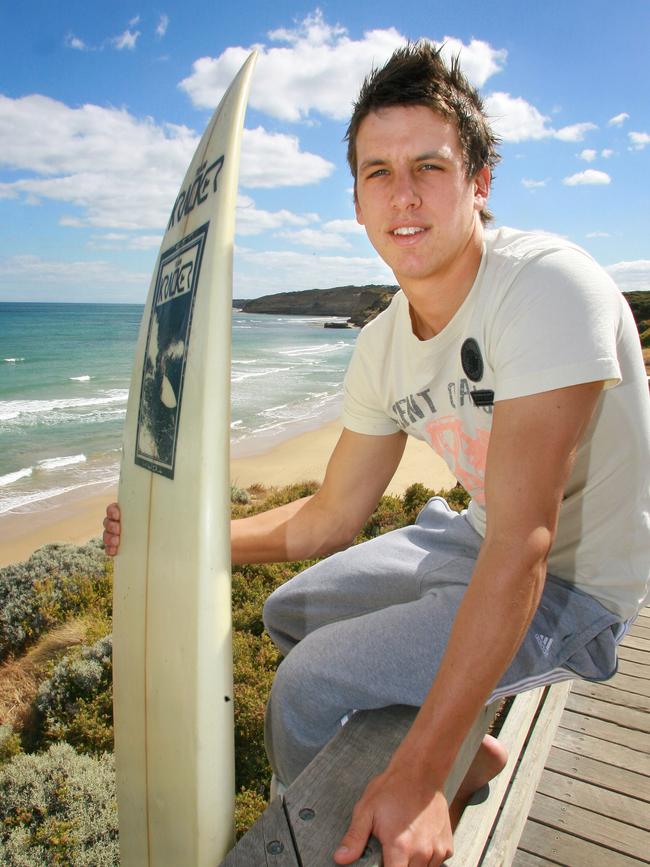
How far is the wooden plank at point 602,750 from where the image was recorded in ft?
7.55

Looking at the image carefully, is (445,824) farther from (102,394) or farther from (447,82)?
(102,394)

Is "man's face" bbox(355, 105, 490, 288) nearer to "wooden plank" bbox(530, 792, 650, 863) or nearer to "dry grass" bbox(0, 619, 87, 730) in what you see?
"wooden plank" bbox(530, 792, 650, 863)

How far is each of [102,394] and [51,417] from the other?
471 centimetres

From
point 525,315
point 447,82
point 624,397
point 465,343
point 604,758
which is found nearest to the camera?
point 525,315

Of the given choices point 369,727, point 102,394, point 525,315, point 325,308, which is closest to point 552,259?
point 525,315

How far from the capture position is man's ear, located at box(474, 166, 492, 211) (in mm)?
1663

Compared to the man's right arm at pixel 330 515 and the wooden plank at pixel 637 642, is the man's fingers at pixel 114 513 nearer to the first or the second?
the man's right arm at pixel 330 515

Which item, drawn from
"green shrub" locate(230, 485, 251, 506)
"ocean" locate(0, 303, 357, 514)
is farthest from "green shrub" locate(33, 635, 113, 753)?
"ocean" locate(0, 303, 357, 514)

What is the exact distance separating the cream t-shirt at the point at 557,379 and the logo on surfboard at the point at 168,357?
0.58 metres

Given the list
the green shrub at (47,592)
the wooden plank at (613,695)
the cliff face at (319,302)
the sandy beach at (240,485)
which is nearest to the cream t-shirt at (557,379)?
the wooden plank at (613,695)

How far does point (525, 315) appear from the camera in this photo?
122 centimetres

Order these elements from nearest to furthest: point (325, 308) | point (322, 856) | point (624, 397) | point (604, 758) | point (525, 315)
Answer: point (322, 856)
point (525, 315)
point (624, 397)
point (604, 758)
point (325, 308)

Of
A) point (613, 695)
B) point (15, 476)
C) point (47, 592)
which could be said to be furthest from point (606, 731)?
point (15, 476)

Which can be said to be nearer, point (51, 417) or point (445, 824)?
point (445, 824)
